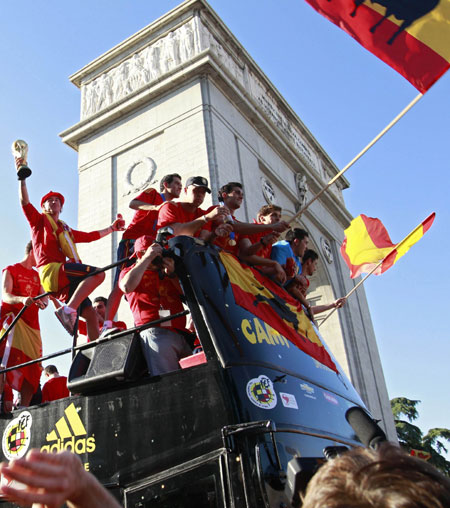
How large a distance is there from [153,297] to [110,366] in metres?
0.89

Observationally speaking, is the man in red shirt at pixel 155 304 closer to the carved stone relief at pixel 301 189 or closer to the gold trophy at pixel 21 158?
the gold trophy at pixel 21 158

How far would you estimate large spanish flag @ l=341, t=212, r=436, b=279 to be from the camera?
8.23 metres

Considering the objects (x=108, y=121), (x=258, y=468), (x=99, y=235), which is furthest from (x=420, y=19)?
(x=108, y=121)

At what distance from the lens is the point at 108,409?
3.18 metres

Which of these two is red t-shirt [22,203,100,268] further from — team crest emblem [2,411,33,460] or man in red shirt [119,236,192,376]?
team crest emblem [2,411,33,460]

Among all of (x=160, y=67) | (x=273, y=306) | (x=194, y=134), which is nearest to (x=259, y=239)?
(x=273, y=306)

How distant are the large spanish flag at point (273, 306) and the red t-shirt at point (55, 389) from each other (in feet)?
9.74

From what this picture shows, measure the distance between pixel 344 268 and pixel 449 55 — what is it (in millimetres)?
13766

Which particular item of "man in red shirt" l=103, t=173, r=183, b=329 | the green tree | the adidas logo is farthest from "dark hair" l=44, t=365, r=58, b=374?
the green tree

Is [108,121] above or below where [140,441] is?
above

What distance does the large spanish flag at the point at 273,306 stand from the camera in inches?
142

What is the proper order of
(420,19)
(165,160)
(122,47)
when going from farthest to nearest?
(122,47)
(165,160)
(420,19)

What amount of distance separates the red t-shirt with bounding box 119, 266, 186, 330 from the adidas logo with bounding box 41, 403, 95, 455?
2.95 feet

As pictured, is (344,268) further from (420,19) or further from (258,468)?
(258,468)
